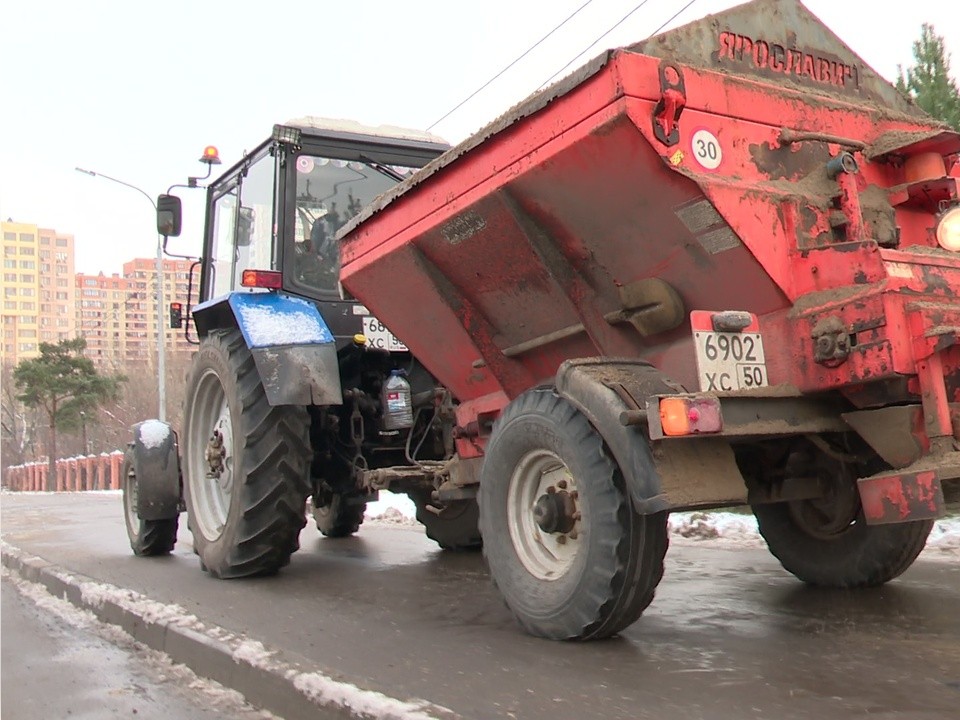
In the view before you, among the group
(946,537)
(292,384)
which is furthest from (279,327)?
(946,537)

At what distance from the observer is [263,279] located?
5.62 meters

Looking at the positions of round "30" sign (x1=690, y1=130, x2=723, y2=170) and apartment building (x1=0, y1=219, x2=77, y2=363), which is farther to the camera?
apartment building (x1=0, y1=219, x2=77, y2=363)

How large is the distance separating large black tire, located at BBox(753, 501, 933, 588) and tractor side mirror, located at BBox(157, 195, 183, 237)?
14.8 ft

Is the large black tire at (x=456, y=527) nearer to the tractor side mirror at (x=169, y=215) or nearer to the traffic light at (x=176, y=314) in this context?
the traffic light at (x=176, y=314)

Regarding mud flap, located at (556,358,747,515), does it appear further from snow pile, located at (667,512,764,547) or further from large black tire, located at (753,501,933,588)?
snow pile, located at (667,512,764,547)

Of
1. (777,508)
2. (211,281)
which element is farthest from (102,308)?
(777,508)

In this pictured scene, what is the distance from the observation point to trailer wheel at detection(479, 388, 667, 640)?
3240 mm

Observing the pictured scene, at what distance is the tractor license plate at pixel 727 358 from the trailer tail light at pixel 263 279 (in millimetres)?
3168

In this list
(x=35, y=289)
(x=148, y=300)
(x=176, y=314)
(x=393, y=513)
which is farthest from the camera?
(x=148, y=300)

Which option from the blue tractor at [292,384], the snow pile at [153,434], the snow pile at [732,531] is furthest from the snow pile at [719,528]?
the snow pile at [153,434]

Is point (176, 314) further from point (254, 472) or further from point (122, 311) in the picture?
point (122, 311)

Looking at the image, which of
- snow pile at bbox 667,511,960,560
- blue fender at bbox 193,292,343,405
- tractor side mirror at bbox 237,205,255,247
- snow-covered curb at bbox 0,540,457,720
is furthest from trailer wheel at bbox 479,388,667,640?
snow pile at bbox 667,511,960,560

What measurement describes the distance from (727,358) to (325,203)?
11.9 ft

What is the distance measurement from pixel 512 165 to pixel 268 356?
86.1 inches
